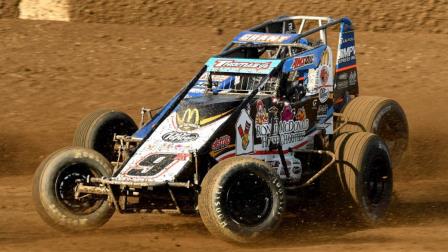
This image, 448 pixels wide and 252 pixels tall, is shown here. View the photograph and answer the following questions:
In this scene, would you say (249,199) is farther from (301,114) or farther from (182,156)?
(301,114)

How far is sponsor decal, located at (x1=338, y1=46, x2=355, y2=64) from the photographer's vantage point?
1127cm

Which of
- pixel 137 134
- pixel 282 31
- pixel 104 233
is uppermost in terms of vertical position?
pixel 282 31

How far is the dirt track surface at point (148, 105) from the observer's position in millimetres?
9180

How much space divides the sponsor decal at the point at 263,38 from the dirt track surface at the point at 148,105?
184cm

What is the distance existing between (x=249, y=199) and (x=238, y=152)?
0.66m

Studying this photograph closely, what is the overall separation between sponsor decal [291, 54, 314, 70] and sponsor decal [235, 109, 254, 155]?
2.81ft

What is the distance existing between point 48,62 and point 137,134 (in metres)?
6.43

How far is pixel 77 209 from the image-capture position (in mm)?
9297

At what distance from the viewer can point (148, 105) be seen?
48.3 ft

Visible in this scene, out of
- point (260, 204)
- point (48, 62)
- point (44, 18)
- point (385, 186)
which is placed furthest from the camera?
point (44, 18)

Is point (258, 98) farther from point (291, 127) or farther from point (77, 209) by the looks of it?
point (77, 209)

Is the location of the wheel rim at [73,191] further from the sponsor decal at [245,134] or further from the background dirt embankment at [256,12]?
the background dirt embankment at [256,12]

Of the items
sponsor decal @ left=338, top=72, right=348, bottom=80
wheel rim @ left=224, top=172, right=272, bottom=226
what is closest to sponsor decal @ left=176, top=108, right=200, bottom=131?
wheel rim @ left=224, top=172, right=272, bottom=226

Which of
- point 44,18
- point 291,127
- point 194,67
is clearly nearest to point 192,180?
point 291,127
